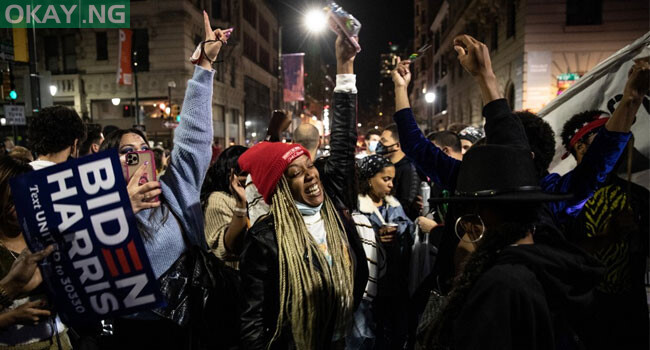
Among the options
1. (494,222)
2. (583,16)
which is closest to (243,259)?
(494,222)

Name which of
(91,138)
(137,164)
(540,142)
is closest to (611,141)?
(540,142)

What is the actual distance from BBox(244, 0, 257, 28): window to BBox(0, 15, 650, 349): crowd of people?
41700 millimetres

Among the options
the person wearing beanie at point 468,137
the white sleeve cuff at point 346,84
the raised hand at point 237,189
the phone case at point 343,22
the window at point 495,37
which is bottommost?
the raised hand at point 237,189

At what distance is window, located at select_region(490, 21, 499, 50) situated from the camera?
23.9 m

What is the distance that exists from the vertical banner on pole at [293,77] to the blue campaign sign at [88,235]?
25.9m

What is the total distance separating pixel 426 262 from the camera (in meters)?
3.41

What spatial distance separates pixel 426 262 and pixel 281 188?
1494mm

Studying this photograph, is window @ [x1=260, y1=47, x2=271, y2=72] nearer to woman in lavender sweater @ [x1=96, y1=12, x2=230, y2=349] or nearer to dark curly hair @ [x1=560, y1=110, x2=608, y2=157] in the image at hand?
dark curly hair @ [x1=560, y1=110, x2=608, y2=157]

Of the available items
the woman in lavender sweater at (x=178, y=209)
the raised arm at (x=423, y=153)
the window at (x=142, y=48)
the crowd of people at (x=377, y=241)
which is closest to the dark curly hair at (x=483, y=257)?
the crowd of people at (x=377, y=241)

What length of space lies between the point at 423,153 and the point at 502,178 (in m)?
1.15

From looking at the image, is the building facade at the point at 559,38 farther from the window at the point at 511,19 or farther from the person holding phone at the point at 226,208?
the person holding phone at the point at 226,208

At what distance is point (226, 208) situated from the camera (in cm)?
349

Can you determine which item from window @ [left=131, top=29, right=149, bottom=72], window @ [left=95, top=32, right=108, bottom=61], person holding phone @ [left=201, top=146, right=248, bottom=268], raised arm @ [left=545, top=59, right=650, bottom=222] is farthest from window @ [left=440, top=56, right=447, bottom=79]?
raised arm @ [left=545, top=59, right=650, bottom=222]

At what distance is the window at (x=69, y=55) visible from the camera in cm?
2872
